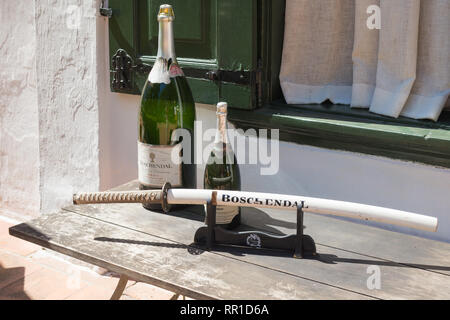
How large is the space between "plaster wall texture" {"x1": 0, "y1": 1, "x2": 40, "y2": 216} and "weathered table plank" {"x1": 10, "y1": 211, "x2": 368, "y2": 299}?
1598mm

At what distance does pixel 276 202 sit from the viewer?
1340 mm

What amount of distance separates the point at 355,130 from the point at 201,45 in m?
0.63

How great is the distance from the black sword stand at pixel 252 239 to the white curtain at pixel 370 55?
1.91ft

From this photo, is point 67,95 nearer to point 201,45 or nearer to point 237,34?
point 201,45

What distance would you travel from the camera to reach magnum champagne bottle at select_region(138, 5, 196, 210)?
5.20ft

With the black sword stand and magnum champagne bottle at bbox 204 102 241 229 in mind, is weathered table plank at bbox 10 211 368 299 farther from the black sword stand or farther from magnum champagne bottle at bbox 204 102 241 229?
magnum champagne bottle at bbox 204 102 241 229

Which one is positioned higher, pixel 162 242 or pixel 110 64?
pixel 110 64

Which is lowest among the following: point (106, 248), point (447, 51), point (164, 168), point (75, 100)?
point (106, 248)

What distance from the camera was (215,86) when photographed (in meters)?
1.90

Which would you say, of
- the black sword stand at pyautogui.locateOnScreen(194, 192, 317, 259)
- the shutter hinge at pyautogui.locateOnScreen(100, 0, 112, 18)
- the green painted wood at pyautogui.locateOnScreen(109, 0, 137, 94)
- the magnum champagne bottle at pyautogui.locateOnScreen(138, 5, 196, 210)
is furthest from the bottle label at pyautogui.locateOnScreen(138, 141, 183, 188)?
the shutter hinge at pyautogui.locateOnScreen(100, 0, 112, 18)

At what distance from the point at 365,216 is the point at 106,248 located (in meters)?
0.64

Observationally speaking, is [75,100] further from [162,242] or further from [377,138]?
[377,138]

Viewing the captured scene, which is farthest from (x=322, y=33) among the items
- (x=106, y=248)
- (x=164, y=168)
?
(x=106, y=248)

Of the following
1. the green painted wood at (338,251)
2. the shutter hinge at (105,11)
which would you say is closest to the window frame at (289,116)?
the shutter hinge at (105,11)
